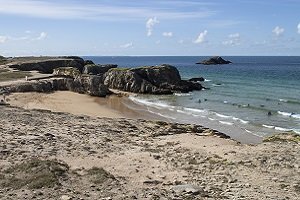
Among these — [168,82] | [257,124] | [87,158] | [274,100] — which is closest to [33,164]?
[87,158]

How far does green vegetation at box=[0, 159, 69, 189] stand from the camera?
580 inches

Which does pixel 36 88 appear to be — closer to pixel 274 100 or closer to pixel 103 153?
pixel 274 100

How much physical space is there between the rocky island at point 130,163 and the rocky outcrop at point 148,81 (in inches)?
1341

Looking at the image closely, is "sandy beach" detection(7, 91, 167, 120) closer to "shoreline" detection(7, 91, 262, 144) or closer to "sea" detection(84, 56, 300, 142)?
"shoreline" detection(7, 91, 262, 144)

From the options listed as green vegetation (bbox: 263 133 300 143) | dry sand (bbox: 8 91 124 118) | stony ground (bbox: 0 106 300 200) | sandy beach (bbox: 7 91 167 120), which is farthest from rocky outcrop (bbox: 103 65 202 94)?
stony ground (bbox: 0 106 300 200)

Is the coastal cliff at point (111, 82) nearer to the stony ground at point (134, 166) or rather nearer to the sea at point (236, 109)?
the sea at point (236, 109)

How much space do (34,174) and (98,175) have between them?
2273 mm

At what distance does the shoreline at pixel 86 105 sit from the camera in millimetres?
40312

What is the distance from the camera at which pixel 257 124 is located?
38062mm

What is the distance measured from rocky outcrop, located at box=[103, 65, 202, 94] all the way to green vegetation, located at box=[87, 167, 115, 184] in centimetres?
4516

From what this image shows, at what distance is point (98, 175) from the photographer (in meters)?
16.0

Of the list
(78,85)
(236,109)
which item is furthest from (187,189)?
(78,85)

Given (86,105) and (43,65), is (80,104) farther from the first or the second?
(43,65)

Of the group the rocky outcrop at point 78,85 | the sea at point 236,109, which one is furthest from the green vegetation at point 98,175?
the rocky outcrop at point 78,85
